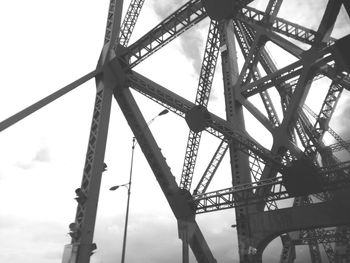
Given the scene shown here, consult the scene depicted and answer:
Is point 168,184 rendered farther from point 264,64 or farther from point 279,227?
point 264,64

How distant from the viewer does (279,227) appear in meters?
14.0

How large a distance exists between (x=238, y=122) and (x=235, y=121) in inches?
7.6

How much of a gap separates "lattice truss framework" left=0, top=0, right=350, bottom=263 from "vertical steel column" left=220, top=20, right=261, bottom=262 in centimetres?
5

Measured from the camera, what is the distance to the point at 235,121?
16562 millimetres

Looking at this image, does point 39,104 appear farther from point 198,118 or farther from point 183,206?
point 183,206

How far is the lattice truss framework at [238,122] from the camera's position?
1352 centimetres

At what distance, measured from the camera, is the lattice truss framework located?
13516 mm

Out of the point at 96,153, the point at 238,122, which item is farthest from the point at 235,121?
the point at 96,153

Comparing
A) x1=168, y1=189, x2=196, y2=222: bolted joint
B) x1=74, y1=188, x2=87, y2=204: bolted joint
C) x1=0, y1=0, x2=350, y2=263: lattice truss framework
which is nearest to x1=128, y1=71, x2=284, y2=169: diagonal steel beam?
x1=0, y1=0, x2=350, y2=263: lattice truss framework

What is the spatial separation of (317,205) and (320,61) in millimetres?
7140

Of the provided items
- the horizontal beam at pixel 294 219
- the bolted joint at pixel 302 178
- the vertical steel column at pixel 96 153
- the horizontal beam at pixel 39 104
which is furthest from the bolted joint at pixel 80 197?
the bolted joint at pixel 302 178

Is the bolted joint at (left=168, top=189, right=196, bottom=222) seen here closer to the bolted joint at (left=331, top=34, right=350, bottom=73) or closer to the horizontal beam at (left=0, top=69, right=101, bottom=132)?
the horizontal beam at (left=0, top=69, right=101, bottom=132)

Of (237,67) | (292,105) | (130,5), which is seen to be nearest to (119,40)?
(130,5)

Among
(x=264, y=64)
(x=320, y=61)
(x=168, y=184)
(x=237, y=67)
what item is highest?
(x=264, y=64)
